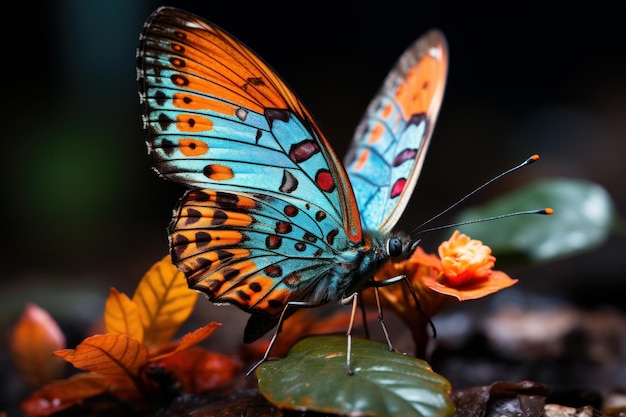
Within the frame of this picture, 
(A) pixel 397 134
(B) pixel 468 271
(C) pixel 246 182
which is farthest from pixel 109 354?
(A) pixel 397 134

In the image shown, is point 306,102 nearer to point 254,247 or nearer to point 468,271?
point 254,247

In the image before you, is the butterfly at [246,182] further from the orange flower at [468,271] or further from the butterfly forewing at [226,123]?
the orange flower at [468,271]

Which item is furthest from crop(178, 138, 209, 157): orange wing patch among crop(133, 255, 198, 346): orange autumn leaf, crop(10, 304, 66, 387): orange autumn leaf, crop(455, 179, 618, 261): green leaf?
crop(455, 179, 618, 261): green leaf

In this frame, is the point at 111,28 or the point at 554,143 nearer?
→ the point at 111,28

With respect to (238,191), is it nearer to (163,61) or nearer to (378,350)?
(163,61)

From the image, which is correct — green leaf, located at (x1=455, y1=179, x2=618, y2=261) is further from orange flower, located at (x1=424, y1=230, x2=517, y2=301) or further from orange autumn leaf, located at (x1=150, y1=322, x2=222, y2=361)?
orange autumn leaf, located at (x1=150, y1=322, x2=222, y2=361)

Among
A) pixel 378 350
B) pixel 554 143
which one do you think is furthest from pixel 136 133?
pixel 378 350
